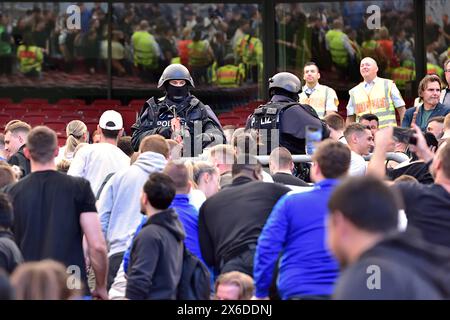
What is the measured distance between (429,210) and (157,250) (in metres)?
1.70

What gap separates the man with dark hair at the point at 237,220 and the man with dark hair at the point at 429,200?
2.41 ft

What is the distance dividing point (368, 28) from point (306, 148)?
12.0 meters

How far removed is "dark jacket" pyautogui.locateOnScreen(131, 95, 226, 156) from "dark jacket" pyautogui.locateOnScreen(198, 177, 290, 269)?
334 cm

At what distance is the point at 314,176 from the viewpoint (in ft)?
23.2

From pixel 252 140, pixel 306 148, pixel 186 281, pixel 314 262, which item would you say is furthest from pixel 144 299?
pixel 306 148

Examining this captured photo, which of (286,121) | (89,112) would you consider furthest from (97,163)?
(89,112)

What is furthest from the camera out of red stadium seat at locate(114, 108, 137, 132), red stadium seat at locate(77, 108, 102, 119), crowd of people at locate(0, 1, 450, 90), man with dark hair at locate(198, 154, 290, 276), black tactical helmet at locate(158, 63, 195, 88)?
crowd of people at locate(0, 1, 450, 90)

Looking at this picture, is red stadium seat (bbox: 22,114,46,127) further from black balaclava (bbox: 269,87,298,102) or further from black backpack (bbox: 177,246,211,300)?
black backpack (bbox: 177,246,211,300)

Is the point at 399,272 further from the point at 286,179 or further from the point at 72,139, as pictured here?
the point at 72,139

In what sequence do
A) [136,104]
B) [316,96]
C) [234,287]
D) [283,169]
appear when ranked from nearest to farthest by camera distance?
[234,287] → [283,169] → [316,96] → [136,104]

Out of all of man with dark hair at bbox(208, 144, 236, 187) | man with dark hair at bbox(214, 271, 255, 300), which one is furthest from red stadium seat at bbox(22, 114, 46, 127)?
man with dark hair at bbox(214, 271, 255, 300)

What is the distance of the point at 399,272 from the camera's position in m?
4.44

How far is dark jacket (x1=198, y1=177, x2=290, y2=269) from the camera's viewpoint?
305 inches

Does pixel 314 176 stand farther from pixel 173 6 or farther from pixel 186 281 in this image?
pixel 173 6
